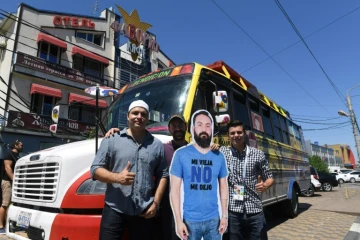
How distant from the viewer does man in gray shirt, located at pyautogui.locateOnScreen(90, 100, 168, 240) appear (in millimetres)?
2426

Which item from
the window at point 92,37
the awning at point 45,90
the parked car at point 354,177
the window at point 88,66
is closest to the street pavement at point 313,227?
the awning at point 45,90

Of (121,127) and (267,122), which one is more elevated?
(267,122)

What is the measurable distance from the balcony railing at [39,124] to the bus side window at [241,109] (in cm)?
1461

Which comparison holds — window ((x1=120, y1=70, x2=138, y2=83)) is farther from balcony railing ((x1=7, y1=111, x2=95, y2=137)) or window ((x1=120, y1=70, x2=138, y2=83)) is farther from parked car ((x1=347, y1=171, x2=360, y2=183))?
parked car ((x1=347, y1=171, x2=360, y2=183))

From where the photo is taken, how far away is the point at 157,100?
4305 millimetres

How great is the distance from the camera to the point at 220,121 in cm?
395

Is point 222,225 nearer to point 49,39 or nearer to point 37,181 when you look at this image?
point 37,181

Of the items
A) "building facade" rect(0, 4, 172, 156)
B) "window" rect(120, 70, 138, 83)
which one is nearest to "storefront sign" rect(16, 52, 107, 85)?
"building facade" rect(0, 4, 172, 156)

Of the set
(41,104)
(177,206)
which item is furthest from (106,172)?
(41,104)

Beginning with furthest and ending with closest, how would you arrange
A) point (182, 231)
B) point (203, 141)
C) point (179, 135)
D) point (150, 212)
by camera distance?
point (179, 135)
point (150, 212)
point (203, 141)
point (182, 231)

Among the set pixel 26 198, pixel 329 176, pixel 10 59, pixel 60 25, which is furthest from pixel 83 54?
pixel 329 176

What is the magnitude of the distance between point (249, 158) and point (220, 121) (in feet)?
3.24

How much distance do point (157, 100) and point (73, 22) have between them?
808 inches

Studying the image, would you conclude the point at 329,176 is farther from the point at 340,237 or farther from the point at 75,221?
the point at 75,221
